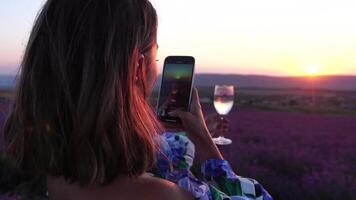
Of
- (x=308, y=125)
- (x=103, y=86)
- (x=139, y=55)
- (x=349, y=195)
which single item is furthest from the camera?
(x=308, y=125)

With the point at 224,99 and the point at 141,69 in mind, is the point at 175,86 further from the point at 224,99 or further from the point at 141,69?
the point at 224,99

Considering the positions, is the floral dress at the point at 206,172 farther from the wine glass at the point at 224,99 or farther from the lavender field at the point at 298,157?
the lavender field at the point at 298,157

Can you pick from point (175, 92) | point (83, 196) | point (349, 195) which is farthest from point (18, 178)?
point (83, 196)

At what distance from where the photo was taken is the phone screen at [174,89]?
233 cm

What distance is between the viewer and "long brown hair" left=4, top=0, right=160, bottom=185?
5.50 feet

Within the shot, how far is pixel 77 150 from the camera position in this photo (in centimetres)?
171

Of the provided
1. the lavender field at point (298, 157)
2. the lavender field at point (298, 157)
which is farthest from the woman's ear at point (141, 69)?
the lavender field at point (298, 157)

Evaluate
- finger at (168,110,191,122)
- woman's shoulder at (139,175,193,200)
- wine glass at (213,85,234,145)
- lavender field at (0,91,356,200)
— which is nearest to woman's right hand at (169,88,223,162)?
finger at (168,110,191,122)

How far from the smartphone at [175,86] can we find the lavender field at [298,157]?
82.2 inches

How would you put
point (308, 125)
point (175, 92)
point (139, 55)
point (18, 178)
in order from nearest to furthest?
point (139, 55)
point (175, 92)
point (18, 178)
point (308, 125)

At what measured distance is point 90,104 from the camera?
5.48 feet

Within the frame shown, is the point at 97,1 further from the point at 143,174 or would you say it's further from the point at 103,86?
the point at 143,174

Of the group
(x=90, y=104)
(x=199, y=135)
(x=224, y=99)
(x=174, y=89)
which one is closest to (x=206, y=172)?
(x=199, y=135)

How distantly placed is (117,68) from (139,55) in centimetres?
12
